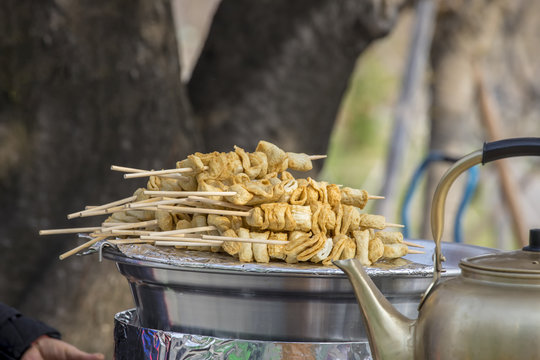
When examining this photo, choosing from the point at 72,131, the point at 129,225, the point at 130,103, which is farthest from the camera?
the point at 130,103

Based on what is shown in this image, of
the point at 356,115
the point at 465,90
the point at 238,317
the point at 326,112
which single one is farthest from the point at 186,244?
the point at 356,115

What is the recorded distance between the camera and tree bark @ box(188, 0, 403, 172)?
3.70m

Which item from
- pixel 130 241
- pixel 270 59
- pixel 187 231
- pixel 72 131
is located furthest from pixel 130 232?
pixel 270 59

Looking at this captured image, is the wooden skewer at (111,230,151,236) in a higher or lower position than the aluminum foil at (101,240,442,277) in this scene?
higher

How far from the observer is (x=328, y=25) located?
372 cm

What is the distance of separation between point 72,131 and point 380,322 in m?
2.30

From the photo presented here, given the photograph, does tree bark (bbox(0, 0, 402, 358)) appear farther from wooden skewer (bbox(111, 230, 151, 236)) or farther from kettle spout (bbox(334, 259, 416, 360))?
kettle spout (bbox(334, 259, 416, 360))

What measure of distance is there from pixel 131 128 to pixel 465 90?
3.89m

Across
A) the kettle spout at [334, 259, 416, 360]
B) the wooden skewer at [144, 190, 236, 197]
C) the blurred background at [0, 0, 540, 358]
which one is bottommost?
the kettle spout at [334, 259, 416, 360]

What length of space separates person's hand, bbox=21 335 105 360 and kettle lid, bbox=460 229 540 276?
129cm

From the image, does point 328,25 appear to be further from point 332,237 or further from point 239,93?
point 332,237

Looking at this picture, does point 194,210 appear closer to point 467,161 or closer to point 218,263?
point 218,263

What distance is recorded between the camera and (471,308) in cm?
96

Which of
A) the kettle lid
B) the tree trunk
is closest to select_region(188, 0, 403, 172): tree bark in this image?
the tree trunk
